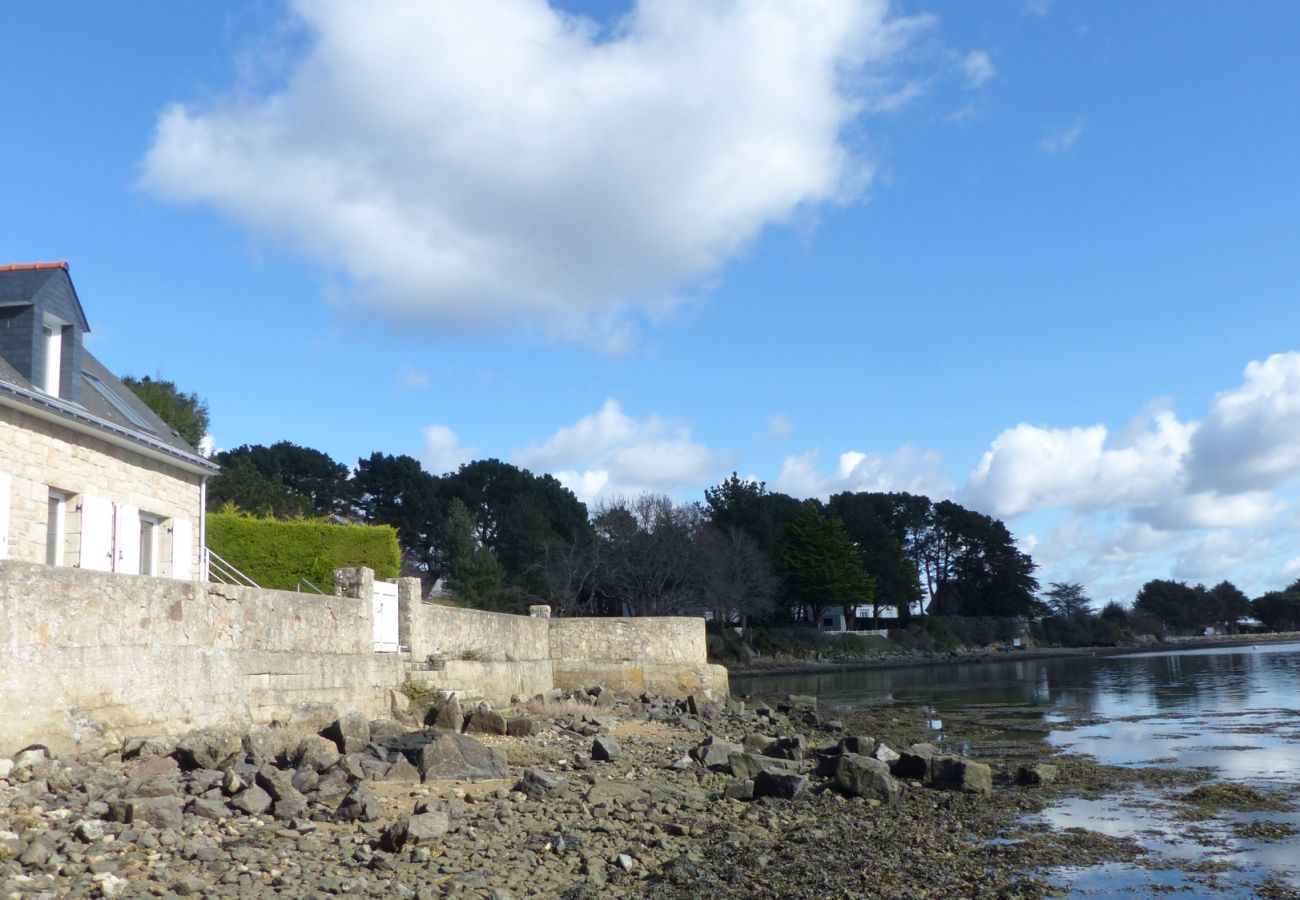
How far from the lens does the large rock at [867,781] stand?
11.5 metres

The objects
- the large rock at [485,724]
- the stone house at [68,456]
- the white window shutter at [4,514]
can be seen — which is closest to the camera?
the white window shutter at [4,514]

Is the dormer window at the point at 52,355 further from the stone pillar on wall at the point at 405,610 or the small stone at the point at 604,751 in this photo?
the small stone at the point at 604,751

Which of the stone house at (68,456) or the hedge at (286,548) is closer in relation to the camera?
the stone house at (68,456)

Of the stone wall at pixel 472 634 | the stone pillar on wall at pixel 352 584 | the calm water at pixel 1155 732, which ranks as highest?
the stone pillar on wall at pixel 352 584

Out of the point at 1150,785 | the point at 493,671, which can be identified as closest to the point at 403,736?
the point at 493,671

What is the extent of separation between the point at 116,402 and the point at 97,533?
2907mm

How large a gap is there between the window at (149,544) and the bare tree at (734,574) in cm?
3952

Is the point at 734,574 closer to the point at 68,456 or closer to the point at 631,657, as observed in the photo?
the point at 631,657

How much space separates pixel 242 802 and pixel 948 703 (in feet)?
85.7

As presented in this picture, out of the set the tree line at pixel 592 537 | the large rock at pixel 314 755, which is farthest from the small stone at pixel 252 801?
the tree line at pixel 592 537

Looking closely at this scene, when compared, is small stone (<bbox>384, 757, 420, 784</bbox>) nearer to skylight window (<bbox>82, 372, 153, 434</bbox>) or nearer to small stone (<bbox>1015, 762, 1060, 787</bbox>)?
small stone (<bbox>1015, 762, 1060, 787</bbox>)

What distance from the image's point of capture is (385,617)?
1627cm

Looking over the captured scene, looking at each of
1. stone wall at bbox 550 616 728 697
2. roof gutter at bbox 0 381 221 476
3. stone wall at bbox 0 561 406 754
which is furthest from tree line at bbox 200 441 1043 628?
stone wall at bbox 0 561 406 754

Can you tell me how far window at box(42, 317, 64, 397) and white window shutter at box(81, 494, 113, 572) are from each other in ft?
Result: 5.20
